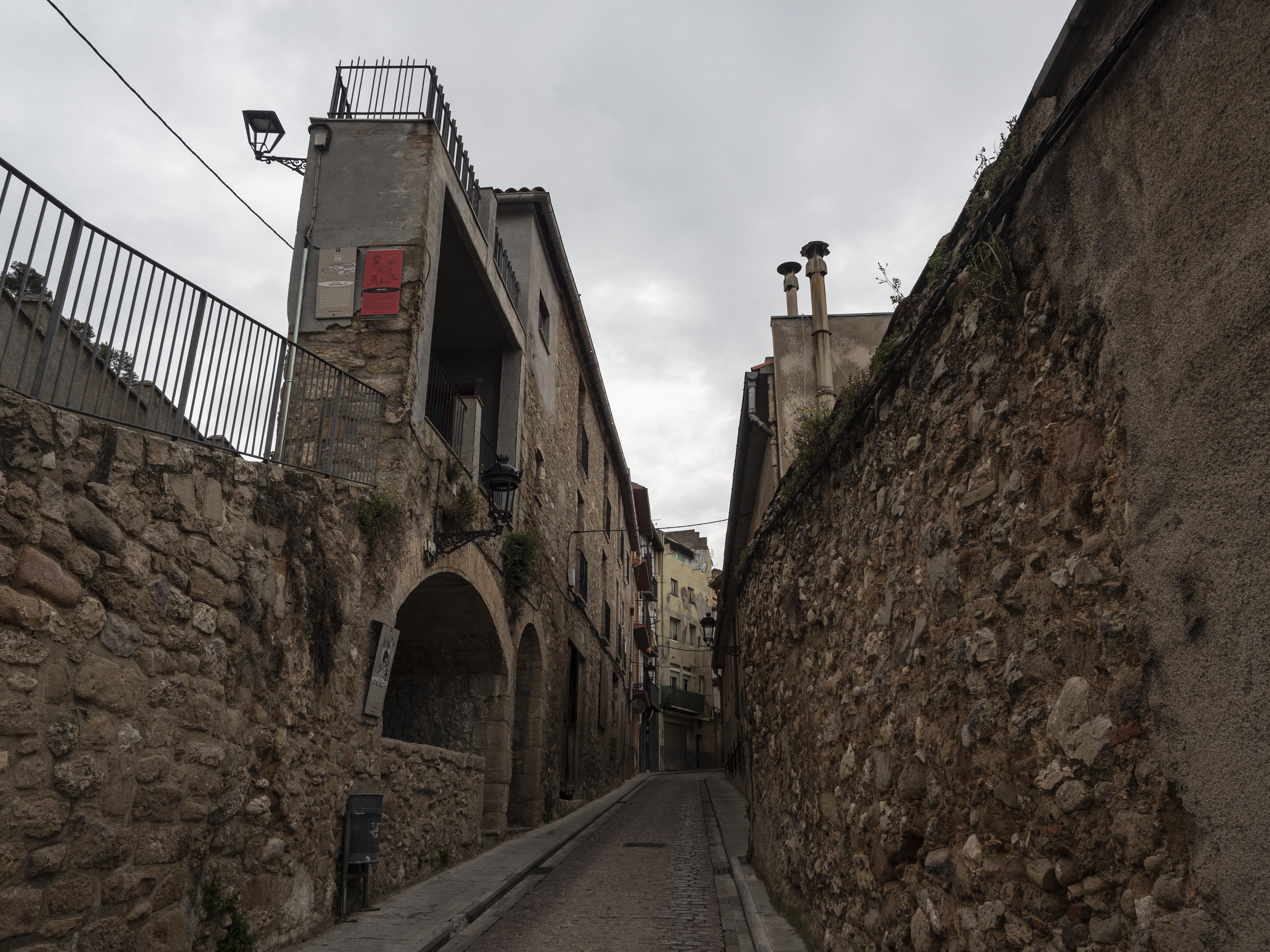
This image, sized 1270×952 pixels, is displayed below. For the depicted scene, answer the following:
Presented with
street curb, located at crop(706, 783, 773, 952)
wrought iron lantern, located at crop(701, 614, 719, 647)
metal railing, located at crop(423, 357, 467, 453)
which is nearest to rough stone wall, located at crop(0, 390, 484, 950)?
street curb, located at crop(706, 783, 773, 952)

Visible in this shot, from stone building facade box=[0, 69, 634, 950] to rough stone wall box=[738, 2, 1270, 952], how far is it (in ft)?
11.5

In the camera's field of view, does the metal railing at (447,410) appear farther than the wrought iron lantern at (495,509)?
Yes

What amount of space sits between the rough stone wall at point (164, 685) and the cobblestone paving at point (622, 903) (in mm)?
1505

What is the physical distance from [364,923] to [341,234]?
594cm

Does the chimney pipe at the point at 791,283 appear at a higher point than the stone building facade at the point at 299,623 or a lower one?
higher

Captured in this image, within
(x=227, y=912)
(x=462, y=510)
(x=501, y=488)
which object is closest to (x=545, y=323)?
(x=501, y=488)

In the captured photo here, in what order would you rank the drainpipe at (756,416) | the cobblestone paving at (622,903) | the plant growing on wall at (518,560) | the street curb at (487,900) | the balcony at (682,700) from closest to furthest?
the street curb at (487,900) < the cobblestone paving at (622,903) < the plant growing on wall at (518,560) < the drainpipe at (756,416) < the balcony at (682,700)

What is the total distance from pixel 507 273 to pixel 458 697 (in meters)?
5.56

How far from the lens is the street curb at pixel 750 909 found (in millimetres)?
5449

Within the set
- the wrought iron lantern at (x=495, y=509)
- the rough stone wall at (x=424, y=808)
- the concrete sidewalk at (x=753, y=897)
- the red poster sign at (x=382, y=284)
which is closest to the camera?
the concrete sidewalk at (x=753, y=897)

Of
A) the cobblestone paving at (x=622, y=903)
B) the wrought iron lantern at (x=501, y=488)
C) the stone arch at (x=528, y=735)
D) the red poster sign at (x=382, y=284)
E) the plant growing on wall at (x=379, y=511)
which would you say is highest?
the red poster sign at (x=382, y=284)

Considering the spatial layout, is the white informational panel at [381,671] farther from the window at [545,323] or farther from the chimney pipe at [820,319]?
the window at [545,323]

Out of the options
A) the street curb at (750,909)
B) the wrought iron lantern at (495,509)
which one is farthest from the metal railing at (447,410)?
the street curb at (750,909)

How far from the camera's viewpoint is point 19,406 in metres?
3.67
